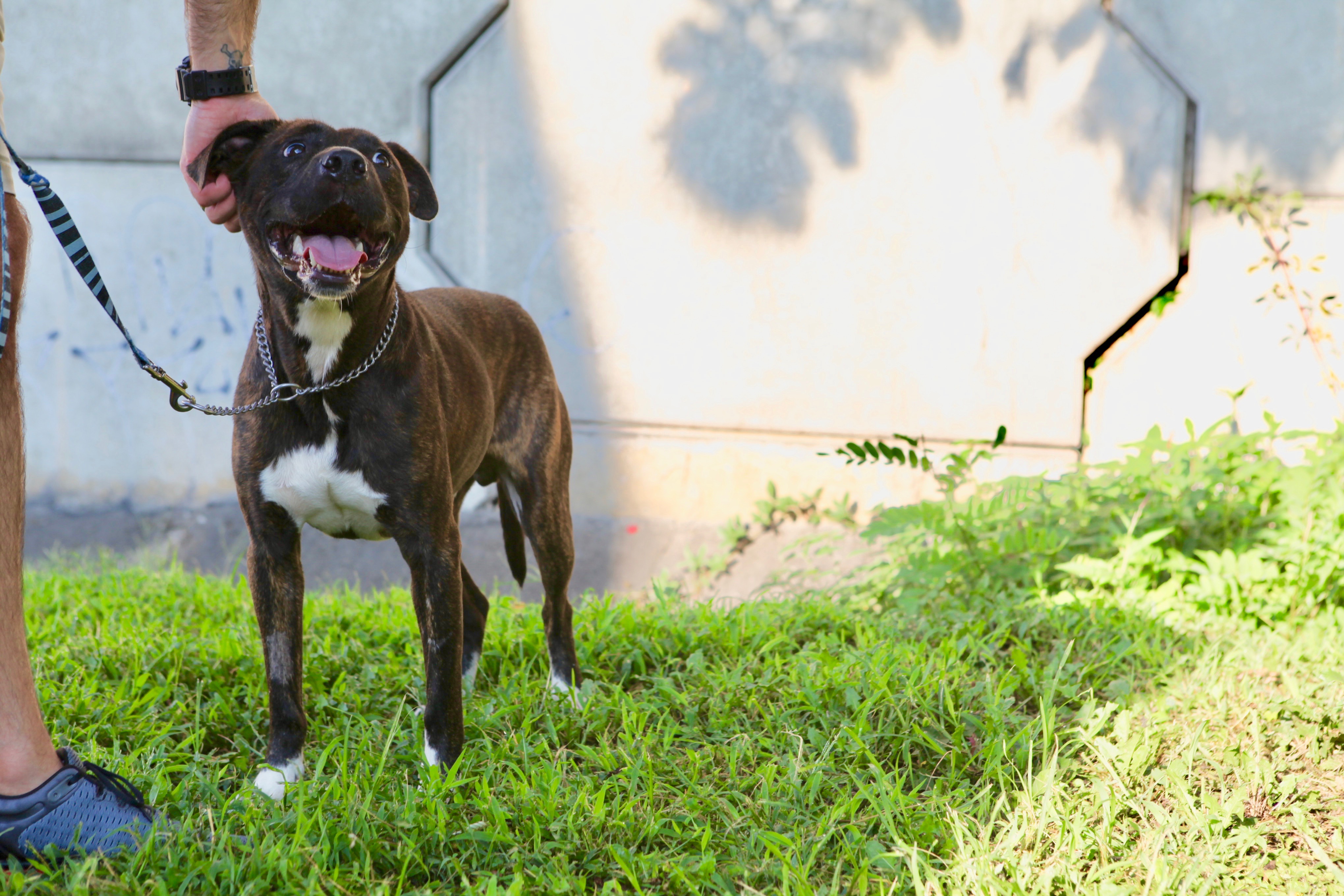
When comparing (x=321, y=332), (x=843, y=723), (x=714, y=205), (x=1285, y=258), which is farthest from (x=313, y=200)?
(x=1285, y=258)

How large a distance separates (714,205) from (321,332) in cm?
327

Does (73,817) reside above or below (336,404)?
below

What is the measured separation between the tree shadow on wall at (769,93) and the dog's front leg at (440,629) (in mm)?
3292

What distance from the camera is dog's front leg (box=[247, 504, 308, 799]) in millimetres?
2355

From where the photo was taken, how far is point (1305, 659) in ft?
10.1

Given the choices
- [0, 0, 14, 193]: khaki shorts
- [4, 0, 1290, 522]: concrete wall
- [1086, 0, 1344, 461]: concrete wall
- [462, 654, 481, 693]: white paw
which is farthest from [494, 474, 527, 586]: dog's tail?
[1086, 0, 1344, 461]: concrete wall

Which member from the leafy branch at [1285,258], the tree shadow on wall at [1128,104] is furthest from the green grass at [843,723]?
the tree shadow on wall at [1128,104]

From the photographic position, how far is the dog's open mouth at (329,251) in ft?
6.93

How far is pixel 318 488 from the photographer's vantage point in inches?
89.4

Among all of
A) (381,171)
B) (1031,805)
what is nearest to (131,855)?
(381,171)

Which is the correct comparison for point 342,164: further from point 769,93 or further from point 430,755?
point 769,93

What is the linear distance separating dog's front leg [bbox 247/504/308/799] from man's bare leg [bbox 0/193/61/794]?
467mm

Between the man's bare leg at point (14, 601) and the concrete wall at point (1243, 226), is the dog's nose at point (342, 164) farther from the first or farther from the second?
the concrete wall at point (1243, 226)

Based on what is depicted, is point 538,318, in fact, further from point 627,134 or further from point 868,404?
point 868,404
